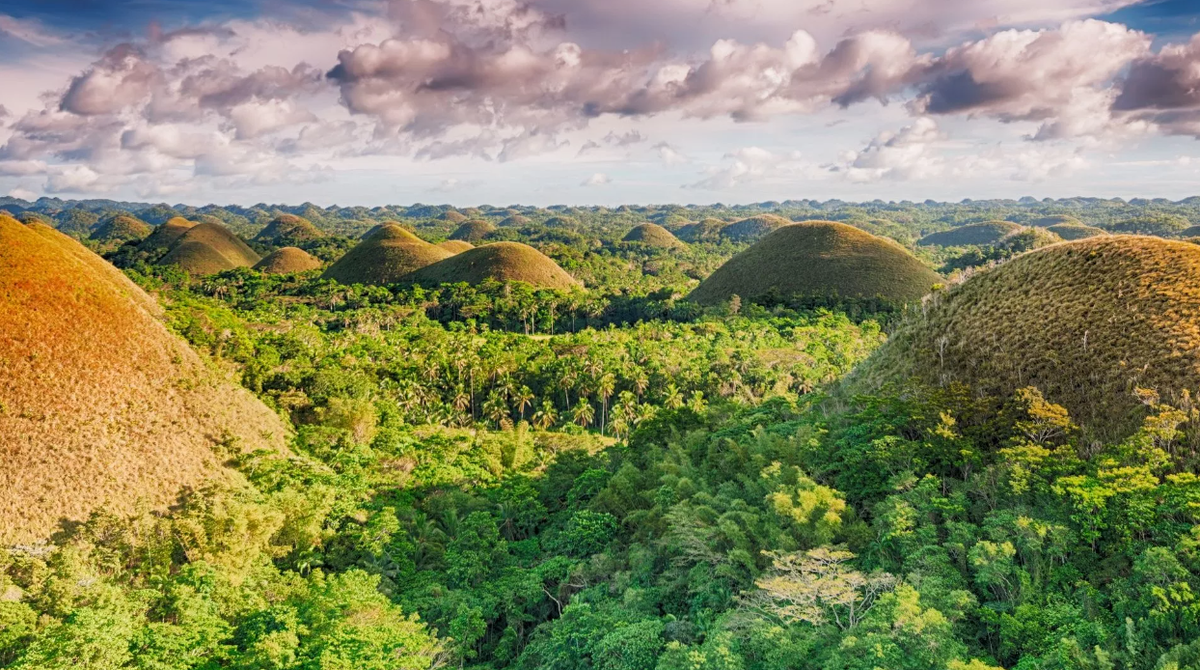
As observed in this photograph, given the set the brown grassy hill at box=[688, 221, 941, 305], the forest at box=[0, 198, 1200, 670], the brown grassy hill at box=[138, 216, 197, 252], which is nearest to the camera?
the forest at box=[0, 198, 1200, 670]

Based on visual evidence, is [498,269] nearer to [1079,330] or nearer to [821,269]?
[821,269]

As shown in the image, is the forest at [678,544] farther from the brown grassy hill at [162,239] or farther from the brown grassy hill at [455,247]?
the brown grassy hill at [162,239]

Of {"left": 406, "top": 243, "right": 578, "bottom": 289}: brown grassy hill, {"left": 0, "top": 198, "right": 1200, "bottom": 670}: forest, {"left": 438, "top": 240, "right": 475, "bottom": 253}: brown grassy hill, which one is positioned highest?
{"left": 438, "top": 240, "right": 475, "bottom": 253}: brown grassy hill

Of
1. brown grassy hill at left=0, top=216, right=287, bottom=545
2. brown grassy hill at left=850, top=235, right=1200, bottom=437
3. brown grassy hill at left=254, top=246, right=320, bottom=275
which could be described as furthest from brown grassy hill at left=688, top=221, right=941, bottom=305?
brown grassy hill at left=254, top=246, right=320, bottom=275

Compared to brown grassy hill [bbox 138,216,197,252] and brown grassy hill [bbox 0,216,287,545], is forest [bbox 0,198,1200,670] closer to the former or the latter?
brown grassy hill [bbox 0,216,287,545]

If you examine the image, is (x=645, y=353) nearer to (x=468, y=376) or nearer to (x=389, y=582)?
(x=468, y=376)

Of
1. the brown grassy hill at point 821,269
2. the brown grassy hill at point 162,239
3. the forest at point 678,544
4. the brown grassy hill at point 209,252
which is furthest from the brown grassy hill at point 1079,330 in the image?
the brown grassy hill at point 162,239

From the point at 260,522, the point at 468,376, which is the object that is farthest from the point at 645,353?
the point at 260,522
